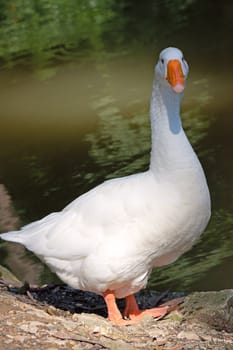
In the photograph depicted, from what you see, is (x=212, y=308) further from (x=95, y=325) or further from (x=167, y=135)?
(x=167, y=135)

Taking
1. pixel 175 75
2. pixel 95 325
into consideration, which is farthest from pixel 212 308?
pixel 175 75

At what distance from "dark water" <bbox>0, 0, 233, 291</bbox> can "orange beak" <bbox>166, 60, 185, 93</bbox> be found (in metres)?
2.16

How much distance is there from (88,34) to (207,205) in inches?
377

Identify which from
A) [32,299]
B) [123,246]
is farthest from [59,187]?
[123,246]

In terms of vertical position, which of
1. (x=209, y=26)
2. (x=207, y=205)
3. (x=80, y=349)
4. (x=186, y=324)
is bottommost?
(x=209, y=26)

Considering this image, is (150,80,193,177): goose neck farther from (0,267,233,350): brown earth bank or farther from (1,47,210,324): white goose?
(0,267,233,350): brown earth bank

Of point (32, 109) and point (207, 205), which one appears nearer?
point (207, 205)

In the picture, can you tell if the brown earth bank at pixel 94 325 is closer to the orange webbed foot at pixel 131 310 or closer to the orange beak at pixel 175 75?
the orange webbed foot at pixel 131 310

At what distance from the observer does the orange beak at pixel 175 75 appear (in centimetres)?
364

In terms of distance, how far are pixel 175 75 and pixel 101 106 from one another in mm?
5918

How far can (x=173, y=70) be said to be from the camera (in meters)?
3.67

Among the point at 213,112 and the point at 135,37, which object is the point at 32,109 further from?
the point at 135,37

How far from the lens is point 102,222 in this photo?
3928 mm

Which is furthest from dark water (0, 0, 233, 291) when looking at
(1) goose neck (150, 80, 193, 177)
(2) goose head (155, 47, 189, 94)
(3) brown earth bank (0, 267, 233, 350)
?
(2) goose head (155, 47, 189, 94)
